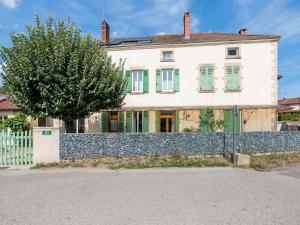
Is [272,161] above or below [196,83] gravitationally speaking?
below

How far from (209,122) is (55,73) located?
31.8ft

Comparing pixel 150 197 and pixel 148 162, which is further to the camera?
pixel 148 162

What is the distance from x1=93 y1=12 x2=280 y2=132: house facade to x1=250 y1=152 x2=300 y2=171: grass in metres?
4.85

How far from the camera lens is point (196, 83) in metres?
15.2

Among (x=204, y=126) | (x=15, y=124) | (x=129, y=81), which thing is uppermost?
(x=129, y=81)

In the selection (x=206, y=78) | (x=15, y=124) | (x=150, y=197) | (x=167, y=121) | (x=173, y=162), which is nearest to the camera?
(x=150, y=197)

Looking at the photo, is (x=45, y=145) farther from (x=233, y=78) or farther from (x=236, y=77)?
(x=236, y=77)

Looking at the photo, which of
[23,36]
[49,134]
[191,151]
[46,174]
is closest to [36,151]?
[49,134]

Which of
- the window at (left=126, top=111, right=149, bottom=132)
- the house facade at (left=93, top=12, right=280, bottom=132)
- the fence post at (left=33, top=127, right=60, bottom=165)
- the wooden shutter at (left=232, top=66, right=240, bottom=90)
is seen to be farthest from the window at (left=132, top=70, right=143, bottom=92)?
the fence post at (left=33, top=127, right=60, bottom=165)

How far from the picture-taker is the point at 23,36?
30.7 ft

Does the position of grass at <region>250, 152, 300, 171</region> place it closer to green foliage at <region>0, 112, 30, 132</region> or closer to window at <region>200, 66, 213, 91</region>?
window at <region>200, 66, 213, 91</region>

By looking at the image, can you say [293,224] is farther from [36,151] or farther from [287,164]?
[36,151]

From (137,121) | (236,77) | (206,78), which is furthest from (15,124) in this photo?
(236,77)

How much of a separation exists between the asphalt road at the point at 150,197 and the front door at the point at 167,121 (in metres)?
8.21
